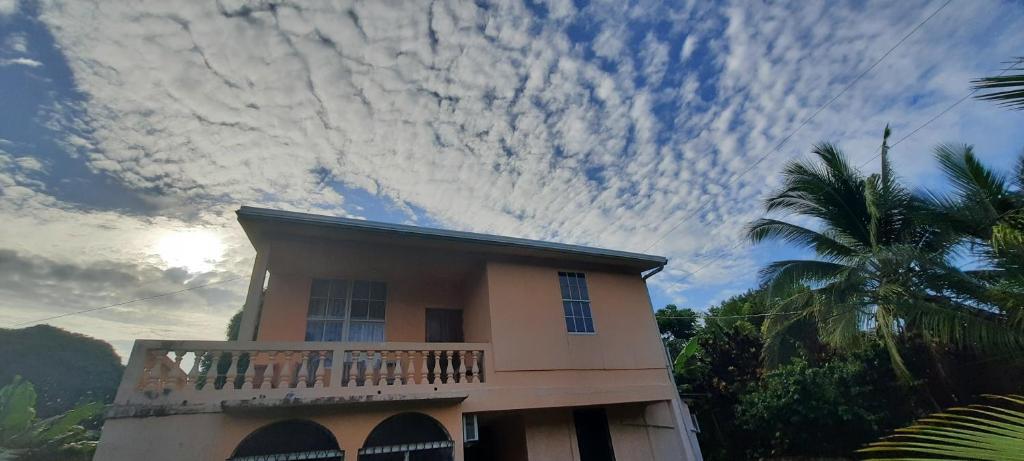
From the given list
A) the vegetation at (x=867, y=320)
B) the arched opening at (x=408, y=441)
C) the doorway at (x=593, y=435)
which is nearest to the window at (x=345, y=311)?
the arched opening at (x=408, y=441)

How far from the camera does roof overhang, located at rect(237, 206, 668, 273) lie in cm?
661

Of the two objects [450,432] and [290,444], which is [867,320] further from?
[290,444]

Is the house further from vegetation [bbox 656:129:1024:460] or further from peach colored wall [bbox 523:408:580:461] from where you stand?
vegetation [bbox 656:129:1024:460]

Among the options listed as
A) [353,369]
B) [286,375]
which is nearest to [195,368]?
[286,375]

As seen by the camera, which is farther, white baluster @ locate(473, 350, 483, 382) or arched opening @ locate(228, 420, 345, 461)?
white baluster @ locate(473, 350, 483, 382)

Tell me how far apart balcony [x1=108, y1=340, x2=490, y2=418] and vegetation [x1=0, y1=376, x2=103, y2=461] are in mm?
6130

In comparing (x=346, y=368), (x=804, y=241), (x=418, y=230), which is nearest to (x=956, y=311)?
(x=804, y=241)

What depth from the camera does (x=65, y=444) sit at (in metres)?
10.7

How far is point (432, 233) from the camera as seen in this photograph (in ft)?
24.4

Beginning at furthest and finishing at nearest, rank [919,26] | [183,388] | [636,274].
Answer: [636,274] → [919,26] → [183,388]

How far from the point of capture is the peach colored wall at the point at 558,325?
784cm

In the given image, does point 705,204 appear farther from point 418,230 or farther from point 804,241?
point 418,230

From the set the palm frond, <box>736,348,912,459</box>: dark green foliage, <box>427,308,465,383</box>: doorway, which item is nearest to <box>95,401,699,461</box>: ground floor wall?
<box>427,308,465,383</box>: doorway

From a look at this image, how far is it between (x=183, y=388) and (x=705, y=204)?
1071 cm
